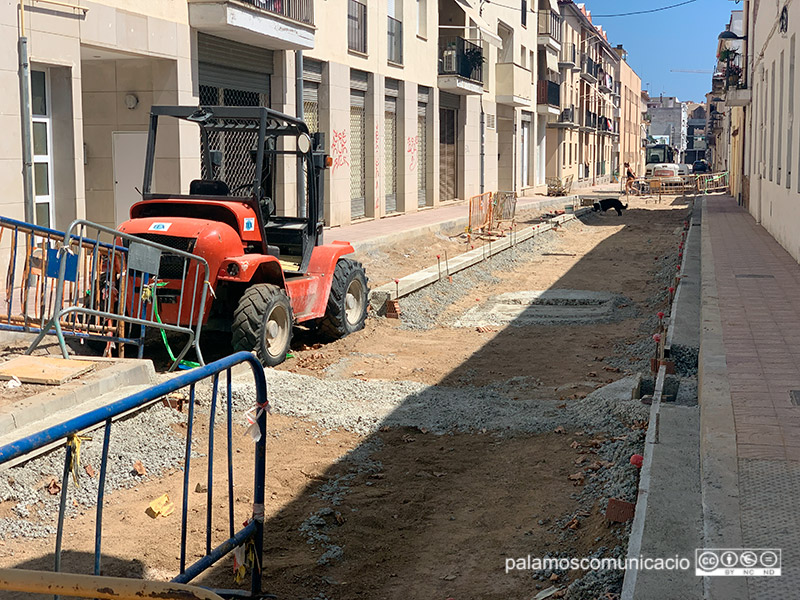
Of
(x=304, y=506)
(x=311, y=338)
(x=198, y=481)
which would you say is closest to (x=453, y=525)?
(x=304, y=506)

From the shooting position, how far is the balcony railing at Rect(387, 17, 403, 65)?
25.6 m

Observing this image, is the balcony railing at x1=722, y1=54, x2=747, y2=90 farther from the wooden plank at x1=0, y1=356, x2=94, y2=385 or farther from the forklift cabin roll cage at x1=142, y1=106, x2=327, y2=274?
the wooden plank at x1=0, y1=356, x2=94, y2=385

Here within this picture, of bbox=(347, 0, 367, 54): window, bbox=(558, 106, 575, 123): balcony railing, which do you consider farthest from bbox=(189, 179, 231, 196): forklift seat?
bbox=(558, 106, 575, 123): balcony railing

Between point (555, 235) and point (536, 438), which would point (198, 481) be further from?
point (555, 235)

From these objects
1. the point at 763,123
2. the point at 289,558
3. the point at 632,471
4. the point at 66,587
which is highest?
the point at 763,123

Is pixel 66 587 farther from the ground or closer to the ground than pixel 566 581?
farther from the ground

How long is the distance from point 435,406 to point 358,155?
16652mm

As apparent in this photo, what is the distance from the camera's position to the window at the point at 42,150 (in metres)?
12.6

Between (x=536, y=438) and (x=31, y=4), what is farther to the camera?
(x=31, y=4)

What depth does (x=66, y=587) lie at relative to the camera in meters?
2.88

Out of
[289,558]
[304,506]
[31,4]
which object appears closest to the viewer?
[289,558]

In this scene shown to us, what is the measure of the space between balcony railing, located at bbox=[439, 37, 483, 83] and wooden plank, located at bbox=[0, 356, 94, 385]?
24.0 metres

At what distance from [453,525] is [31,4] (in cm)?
953

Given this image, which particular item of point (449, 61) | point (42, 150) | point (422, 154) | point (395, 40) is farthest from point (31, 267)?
point (449, 61)
